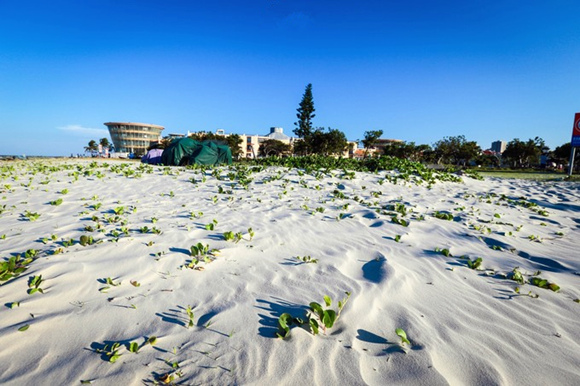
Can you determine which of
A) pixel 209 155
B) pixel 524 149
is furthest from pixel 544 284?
pixel 524 149

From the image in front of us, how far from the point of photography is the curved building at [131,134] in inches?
4143

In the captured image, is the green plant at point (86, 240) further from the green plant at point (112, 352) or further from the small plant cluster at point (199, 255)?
the green plant at point (112, 352)

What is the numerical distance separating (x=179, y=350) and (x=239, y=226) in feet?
8.03

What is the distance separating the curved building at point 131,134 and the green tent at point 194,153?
10439 cm

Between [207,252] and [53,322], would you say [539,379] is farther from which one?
[53,322]

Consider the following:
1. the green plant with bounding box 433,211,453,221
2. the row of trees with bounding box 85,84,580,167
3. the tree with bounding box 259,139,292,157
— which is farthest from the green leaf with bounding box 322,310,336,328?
the tree with bounding box 259,139,292,157

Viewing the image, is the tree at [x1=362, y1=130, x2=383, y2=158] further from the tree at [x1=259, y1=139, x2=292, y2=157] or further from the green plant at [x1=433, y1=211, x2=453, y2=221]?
the green plant at [x1=433, y1=211, x2=453, y2=221]

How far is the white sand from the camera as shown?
5.13 feet

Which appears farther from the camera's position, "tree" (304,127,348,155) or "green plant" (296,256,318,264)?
"tree" (304,127,348,155)

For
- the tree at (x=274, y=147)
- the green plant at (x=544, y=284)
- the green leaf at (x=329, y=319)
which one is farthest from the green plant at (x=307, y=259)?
the tree at (x=274, y=147)

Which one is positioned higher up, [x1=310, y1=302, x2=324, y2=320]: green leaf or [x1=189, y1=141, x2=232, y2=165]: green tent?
[x1=189, y1=141, x2=232, y2=165]: green tent

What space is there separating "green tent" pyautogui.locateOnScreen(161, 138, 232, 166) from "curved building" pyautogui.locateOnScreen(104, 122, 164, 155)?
342 feet

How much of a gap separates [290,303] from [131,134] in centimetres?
12387

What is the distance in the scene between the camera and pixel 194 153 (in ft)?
43.0
